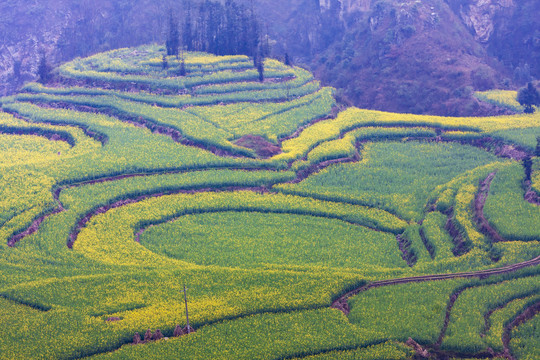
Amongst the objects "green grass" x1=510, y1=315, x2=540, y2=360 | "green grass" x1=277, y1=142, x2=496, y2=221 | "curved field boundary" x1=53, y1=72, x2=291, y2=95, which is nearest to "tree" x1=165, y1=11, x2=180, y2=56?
"curved field boundary" x1=53, y1=72, x2=291, y2=95

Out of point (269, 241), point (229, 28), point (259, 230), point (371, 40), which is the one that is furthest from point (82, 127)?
point (371, 40)

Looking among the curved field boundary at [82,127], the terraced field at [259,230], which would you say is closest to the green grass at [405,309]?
the terraced field at [259,230]

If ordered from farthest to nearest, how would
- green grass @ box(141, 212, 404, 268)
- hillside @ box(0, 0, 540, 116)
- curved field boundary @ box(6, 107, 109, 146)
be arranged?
hillside @ box(0, 0, 540, 116) < curved field boundary @ box(6, 107, 109, 146) < green grass @ box(141, 212, 404, 268)

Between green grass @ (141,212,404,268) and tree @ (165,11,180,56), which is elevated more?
tree @ (165,11,180,56)

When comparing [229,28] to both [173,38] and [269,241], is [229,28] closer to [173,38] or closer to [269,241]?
[173,38]

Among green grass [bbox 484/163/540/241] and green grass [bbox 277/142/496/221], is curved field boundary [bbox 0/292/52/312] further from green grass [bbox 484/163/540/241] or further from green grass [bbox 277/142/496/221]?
green grass [bbox 484/163/540/241]

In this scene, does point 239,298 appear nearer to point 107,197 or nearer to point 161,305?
point 161,305

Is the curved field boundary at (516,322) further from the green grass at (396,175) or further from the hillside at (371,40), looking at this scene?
the hillside at (371,40)

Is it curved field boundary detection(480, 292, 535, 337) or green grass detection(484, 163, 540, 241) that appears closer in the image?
curved field boundary detection(480, 292, 535, 337)
